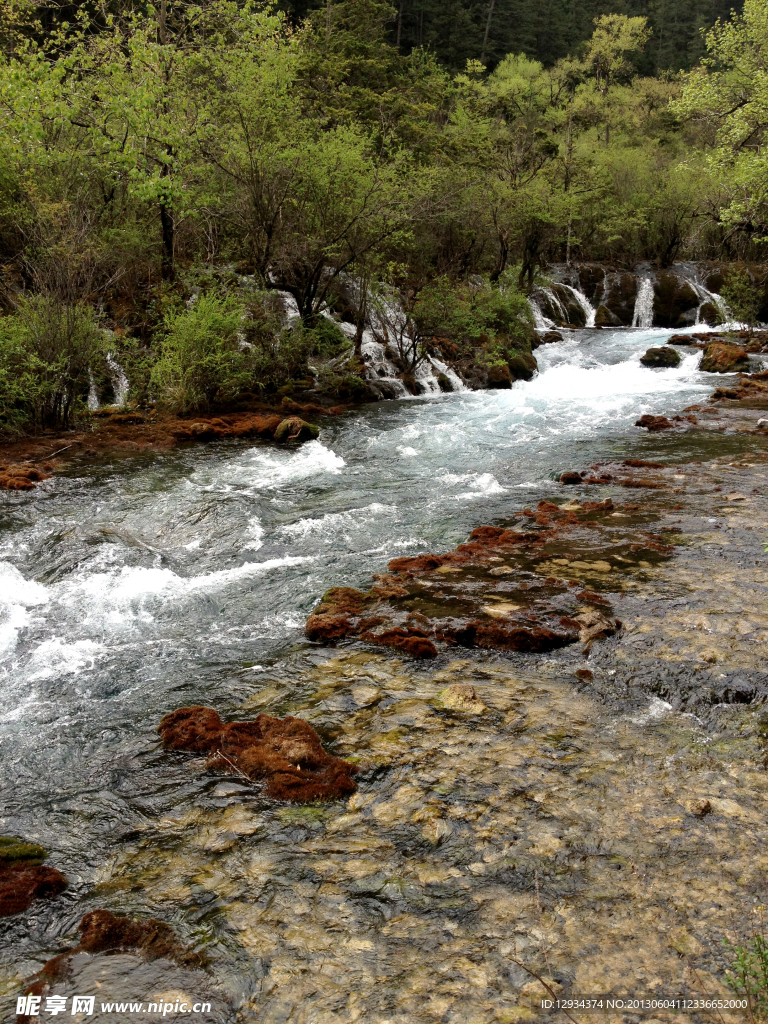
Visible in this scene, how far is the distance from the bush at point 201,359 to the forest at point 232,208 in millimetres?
53

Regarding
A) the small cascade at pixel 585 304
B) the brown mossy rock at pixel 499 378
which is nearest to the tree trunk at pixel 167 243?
the brown mossy rock at pixel 499 378

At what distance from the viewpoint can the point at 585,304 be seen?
31.5 metres

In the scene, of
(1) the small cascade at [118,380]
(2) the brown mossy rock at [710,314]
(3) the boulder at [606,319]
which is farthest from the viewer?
(3) the boulder at [606,319]

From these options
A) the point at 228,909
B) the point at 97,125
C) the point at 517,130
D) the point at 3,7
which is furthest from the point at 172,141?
the point at 517,130

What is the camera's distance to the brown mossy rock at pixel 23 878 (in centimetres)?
322

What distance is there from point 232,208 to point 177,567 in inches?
460

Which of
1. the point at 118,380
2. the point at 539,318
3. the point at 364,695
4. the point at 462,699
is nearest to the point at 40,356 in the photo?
the point at 118,380

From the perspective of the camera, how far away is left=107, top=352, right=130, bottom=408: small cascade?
14906 millimetres

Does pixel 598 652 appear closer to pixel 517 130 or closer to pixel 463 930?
pixel 463 930

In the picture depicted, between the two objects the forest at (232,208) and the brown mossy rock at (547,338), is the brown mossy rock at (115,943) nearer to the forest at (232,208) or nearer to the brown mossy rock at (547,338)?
the forest at (232,208)

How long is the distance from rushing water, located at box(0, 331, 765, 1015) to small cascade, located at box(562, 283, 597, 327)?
1630cm

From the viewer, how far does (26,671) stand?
5.62 metres

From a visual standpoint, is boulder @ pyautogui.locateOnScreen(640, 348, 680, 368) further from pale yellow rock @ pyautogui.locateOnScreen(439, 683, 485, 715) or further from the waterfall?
pale yellow rock @ pyautogui.locateOnScreen(439, 683, 485, 715)

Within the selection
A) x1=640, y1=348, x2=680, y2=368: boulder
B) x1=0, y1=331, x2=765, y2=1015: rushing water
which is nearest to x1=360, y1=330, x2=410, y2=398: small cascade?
x1=0, y1=331, x2=765, y2=1015: rushing water
